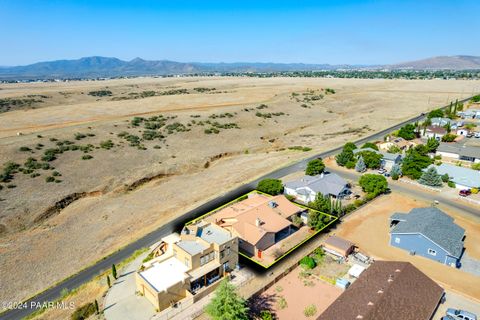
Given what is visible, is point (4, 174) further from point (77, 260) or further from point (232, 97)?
point (232, 97)

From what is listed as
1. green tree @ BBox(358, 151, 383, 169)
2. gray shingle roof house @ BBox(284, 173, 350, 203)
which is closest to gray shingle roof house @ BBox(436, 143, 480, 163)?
green tree @ BBox(358, 151, 383, 169)

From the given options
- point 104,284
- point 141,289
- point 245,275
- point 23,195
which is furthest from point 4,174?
point 245,275

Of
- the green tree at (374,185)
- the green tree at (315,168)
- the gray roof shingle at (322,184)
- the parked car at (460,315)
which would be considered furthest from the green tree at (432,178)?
the parked car at (460,315)

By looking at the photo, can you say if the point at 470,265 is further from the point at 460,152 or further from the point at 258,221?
the point at 460,152

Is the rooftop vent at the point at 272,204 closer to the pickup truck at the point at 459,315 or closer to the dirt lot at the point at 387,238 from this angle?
the dirt lot at the point at 387,238

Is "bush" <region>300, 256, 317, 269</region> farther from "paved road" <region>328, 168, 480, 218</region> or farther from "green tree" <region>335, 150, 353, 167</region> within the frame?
"green tree" <region>335, 150, 353, 167</region>

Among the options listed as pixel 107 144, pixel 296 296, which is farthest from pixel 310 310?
pixel 107 144
